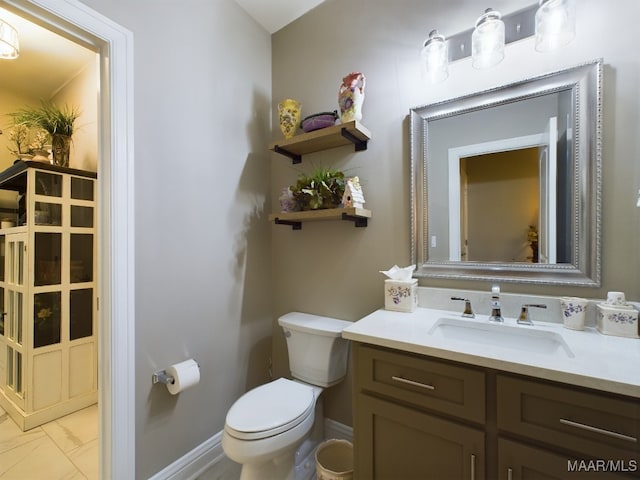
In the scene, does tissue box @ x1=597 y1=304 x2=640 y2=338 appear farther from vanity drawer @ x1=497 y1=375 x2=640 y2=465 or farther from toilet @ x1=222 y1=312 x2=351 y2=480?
toilet @ x1=222 y1=312 x2=351 y2=480

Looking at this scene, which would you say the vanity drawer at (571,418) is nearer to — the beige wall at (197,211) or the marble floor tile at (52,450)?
the beige wall at (197,211)

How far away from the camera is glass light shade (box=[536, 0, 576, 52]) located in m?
1.11

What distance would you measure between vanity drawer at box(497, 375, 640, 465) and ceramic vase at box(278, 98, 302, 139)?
5.22ft

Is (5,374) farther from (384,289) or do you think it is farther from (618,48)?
(618,48)

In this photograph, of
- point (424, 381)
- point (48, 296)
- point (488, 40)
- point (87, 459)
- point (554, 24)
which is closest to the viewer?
point (424, 381)

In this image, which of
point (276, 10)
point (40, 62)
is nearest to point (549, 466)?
point (276, 10)

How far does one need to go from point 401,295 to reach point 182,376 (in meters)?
1.12

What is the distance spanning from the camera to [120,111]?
122 cm

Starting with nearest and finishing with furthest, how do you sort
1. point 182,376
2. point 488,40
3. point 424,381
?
point 424,381 → point 488,40 → point 182,376

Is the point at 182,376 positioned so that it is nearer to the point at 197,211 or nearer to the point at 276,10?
the point at 197,211

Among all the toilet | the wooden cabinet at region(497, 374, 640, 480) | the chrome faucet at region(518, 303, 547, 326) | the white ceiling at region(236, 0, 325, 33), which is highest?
the white ceiling at region(236, 0, 325, 33)

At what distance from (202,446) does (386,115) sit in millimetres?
2077

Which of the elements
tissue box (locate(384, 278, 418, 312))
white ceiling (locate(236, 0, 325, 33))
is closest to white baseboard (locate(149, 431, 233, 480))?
tissue box (locate(384, 278, 418, 312))
